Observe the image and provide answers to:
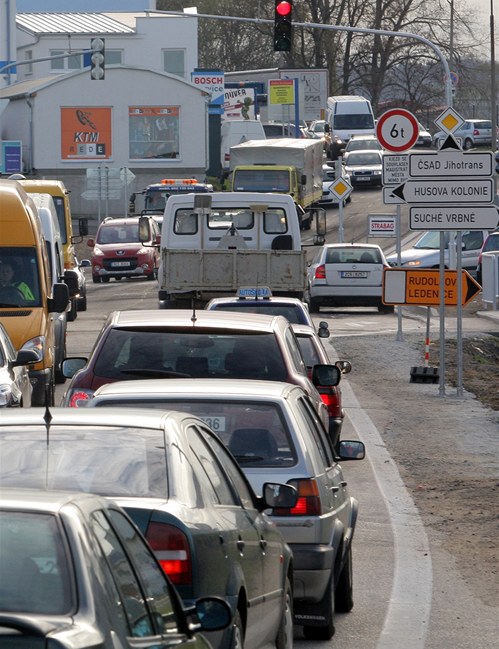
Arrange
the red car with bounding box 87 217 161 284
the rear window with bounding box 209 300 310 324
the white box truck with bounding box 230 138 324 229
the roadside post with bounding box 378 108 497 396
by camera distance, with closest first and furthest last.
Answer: the rear window with bounding box 209 300 310 324 < the roadside post with bounding box 378 108 497 396 < the red car with bounding box 87 217 161 284 < the white box truck with bounding box 230 138 324 229

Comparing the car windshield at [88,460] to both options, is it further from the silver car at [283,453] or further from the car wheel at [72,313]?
the car wheel at [72,313]

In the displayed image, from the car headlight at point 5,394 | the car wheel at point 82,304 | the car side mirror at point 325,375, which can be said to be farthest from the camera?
the car wheel at point 82,304

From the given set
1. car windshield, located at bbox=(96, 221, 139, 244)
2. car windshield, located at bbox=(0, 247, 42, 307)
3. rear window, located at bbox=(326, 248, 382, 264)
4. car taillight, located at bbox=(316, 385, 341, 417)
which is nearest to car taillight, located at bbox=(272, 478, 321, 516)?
car taillight, located at bbox=(316, 385, 341, 417)

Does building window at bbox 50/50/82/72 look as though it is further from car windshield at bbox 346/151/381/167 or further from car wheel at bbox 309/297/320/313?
car wheel at bbox 309/297/320/313

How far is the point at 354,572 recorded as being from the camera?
9.38 m

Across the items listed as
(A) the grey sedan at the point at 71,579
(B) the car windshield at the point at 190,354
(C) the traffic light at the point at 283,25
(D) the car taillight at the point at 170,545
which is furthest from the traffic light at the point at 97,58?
(A) the grey sedan at the point at 71,579

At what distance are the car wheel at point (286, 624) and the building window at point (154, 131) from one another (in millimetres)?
64385

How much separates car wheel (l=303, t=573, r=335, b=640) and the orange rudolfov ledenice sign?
2472 inches

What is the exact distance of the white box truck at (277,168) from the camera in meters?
50.1

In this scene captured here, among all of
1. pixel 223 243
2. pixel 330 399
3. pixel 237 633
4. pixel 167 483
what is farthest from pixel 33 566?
pixel 223 243

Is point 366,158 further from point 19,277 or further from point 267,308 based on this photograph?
point 267,308

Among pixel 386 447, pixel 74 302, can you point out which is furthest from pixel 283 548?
pixel 74 302

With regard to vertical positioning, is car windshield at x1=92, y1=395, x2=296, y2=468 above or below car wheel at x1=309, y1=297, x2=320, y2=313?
above

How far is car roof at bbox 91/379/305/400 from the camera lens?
24.4 ft
